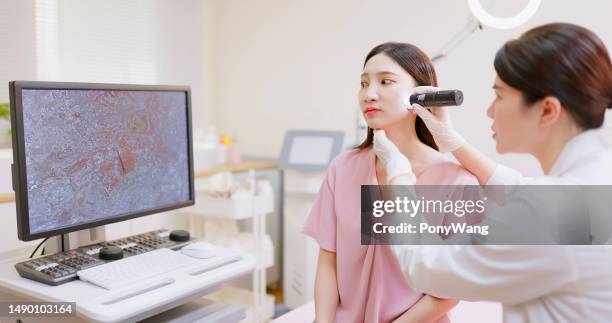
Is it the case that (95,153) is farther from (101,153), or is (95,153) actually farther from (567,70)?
(567,70)

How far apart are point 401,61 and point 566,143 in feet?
1.78

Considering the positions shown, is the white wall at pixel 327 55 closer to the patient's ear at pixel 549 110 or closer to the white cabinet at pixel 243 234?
the white cabinet at pixel 243 234

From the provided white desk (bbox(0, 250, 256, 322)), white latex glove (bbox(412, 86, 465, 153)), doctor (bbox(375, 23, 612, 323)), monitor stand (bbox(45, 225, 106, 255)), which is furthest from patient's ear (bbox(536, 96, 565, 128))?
monitor stand (bbox(45, 225, 106, 255))

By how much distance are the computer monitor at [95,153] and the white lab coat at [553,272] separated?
0.83m

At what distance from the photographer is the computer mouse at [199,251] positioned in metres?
1.35

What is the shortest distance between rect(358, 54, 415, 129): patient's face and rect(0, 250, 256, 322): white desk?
21.2 inches

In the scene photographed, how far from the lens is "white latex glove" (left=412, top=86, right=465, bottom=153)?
122cm

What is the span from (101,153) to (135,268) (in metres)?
0.29

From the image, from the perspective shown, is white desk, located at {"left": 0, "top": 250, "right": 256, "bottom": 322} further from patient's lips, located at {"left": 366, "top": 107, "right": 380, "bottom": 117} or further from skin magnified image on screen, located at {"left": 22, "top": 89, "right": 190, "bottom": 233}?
patient's lips, located at {"left": 366, "top": 107, "right": 380, "bottom": 117}

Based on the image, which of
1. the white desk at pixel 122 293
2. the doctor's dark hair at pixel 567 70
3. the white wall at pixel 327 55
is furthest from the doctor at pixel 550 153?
the white wall at pixel 327 55

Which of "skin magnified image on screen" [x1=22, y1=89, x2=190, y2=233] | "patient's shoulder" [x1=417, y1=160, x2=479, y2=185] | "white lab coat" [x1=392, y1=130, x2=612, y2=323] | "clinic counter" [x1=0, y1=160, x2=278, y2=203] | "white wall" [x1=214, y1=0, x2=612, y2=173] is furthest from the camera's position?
"clinic counter" [x1=0, y1=160, x2=278, y2=203]

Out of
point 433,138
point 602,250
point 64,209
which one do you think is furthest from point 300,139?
point 602,250

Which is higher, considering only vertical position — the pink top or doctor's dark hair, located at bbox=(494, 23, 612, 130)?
doctor's dark hair, located at bbox=(494, 23, 612, 130)

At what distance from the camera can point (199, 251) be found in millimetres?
1354
